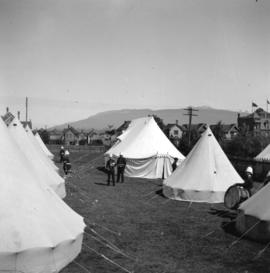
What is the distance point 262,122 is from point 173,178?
96889 mm

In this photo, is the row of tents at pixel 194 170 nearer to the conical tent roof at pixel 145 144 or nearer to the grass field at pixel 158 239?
the conical tent roof at pixel 145 144

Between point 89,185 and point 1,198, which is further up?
point 1,198

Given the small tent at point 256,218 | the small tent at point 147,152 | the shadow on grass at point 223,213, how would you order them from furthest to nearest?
the small tent at point 147,152 < the shadow on grass at point 223,213 < the small tent at point 256,218

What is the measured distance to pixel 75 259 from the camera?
934 centimetres

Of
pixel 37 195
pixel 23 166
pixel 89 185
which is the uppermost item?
pixel 23 166

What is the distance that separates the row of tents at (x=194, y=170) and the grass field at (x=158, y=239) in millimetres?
579

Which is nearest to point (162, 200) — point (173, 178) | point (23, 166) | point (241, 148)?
point (173, 178)

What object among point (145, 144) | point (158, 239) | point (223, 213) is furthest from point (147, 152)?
point (158, 239)

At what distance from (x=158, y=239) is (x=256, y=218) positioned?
288cm

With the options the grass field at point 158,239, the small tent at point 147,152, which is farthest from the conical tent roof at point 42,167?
the small tent at point 147,152

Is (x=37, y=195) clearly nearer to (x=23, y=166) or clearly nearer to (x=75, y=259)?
(x=23, y=166)

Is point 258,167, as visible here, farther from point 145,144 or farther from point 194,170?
point 194,170

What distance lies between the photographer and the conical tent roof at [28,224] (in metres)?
7.80

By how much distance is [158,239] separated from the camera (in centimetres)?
1161
